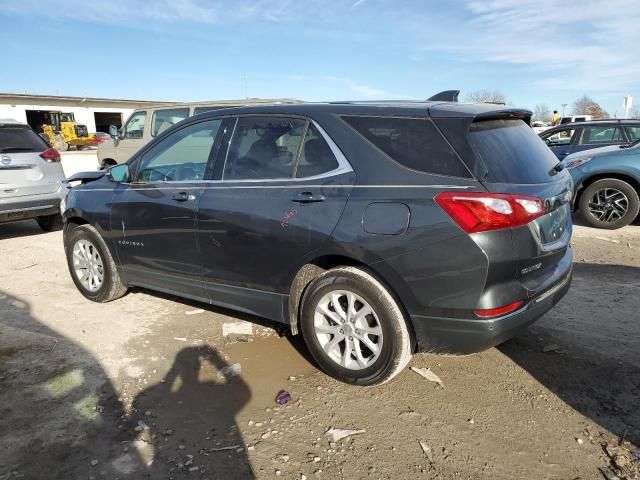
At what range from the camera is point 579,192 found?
7852 mm

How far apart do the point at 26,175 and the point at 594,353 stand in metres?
7.61

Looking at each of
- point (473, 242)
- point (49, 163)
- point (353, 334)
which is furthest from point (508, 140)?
point (49, 163)

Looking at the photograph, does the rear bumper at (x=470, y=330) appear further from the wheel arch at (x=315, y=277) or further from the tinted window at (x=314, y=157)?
the tinted window at (x=314, y=157)

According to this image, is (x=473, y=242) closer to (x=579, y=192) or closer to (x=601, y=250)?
(x=601, y=250)

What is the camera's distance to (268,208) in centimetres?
336

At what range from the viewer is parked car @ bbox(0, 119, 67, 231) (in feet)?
23.7

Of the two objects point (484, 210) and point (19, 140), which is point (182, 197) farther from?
point (19, 140)

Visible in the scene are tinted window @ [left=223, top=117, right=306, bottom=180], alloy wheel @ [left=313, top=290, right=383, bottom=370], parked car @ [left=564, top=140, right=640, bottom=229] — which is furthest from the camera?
parked car @ [left=564, top=140, right=640, bottom=229]

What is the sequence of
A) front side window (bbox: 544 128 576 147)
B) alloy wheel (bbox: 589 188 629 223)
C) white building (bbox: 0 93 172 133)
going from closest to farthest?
1. alloy wheel (bbox: 589 188 629 223)
2. front side window (bbox: 544 128 576 147)
3. white building (bbox: 0 93 172 133)

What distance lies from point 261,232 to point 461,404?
1677 millimetres

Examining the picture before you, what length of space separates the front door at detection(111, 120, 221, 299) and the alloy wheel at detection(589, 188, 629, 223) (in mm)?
6308

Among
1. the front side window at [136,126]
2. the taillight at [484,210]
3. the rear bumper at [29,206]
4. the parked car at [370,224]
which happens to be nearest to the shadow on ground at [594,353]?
the parked car at [370,224]

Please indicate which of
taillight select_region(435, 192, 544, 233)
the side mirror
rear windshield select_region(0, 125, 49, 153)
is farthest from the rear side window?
rear windshield select_region(0, 125, 49, 153)

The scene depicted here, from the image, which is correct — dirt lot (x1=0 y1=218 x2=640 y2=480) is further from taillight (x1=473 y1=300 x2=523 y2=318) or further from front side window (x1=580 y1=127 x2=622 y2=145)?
front side window (x1=580 y1=127 x2=622 y2=145)
